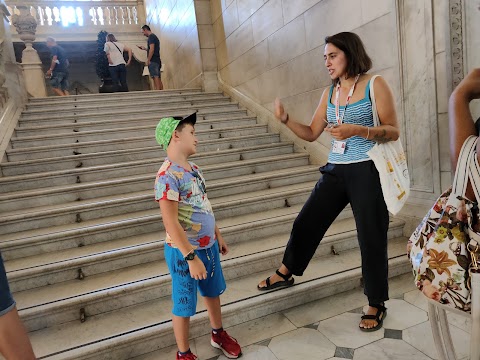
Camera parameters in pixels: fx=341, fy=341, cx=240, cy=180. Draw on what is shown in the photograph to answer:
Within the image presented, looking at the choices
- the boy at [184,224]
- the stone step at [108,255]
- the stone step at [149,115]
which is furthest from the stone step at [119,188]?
the boy at [184,224]

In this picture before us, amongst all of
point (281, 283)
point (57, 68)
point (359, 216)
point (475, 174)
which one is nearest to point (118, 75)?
point (57, 68)

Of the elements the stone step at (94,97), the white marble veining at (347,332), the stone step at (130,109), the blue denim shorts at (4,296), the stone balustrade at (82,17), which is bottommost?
the white marble veining at (347,332)

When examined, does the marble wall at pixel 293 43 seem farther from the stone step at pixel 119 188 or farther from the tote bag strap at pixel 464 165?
the tote bag strap at pixel 464 165

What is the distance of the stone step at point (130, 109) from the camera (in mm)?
5285

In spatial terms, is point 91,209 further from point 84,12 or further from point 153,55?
point 84,12

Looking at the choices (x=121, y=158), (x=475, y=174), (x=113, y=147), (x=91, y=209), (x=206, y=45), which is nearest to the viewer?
(x=475, y=174)

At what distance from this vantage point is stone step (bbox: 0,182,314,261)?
2.78 meters

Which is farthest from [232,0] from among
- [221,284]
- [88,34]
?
[88,34]

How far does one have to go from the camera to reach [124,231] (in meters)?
3.06

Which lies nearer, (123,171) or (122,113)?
(123,171)

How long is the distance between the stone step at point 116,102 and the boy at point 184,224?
15.6 ft

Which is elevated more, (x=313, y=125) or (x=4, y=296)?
(x=313, y=125)

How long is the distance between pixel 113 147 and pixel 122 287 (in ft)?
8.65

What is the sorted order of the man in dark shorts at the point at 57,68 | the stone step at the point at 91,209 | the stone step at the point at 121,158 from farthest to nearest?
the man in dark shorts at the point at 57,68
the stone step at the point at 121,158
the stone step at the point at 91,209
